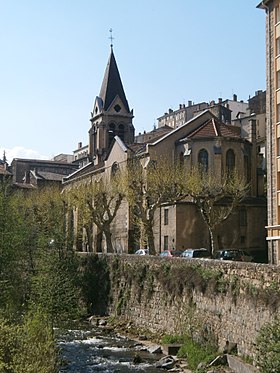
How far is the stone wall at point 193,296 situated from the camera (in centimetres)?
2714

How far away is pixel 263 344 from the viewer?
2150 centimetres

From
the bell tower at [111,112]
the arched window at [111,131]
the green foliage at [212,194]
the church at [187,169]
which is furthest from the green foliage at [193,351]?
the arched window at [111,131]

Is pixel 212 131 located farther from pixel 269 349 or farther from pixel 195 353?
pixel 269 349

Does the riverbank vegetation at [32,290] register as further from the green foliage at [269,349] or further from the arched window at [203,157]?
the arched window at [203,157]

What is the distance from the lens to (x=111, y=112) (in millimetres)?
94438

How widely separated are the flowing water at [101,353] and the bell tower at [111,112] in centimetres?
5516

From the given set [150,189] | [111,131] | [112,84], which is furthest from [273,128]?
[112,84]

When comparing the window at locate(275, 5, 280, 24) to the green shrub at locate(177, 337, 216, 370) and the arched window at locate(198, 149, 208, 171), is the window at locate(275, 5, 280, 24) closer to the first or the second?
the arched window at locate(198, 149, 208, 171)

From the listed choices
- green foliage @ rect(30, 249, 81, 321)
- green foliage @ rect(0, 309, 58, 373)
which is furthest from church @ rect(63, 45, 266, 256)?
green foliage @ rect(0, 309, 58, 373)

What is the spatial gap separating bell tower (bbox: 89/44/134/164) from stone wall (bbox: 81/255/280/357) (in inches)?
1837

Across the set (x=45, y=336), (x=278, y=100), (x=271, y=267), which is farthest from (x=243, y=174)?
(x=45, y=336)

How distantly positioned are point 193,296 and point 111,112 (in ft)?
207

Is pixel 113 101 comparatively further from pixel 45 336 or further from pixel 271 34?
pixel 45 336

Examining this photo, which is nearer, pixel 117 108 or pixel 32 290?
pixel 32 290
